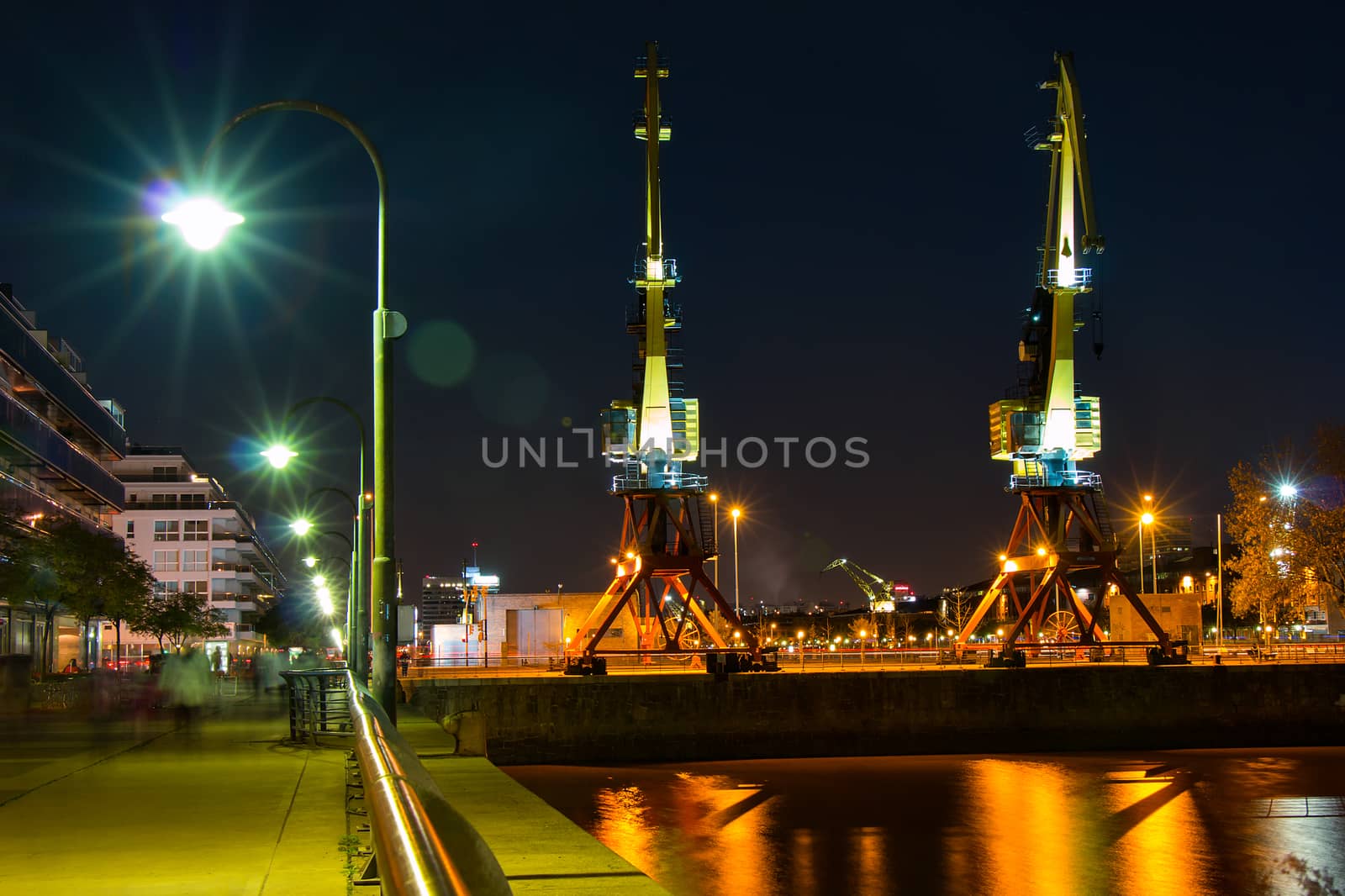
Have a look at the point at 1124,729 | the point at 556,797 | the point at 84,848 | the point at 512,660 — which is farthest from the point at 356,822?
the point at 512,660

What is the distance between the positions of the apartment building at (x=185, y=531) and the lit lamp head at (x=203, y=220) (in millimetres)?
122543

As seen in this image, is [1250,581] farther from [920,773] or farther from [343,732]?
[343,732]

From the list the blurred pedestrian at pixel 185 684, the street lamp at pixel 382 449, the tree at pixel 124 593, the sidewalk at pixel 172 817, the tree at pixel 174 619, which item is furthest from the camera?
the tree at pixel 174 619

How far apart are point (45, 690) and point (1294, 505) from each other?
57.0 meters

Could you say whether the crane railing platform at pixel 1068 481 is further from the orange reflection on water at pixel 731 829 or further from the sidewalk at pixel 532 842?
the sidewalk at pixel 532 842

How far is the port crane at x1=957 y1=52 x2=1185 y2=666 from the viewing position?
62.7 metres

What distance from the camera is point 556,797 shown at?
119 ft

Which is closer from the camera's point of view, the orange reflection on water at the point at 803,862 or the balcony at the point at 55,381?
the orange reflection on water at the point at 803,862

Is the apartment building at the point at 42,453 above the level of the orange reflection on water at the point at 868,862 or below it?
above

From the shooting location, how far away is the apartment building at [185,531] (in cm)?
13162

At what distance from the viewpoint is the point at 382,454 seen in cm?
1522

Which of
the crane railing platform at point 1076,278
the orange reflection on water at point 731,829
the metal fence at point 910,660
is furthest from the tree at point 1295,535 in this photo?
the orange reflection on water at point 731,829

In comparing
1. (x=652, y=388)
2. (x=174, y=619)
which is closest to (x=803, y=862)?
(x=652, y=388)

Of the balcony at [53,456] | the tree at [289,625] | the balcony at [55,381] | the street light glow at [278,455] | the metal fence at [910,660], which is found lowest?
the tree at [289,625]
